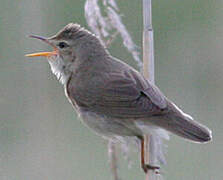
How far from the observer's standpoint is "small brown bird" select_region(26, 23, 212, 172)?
327 cm

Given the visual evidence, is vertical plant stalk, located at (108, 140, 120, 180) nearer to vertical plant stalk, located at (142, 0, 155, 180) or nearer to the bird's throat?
vertical plant stalk, located at (142, 0, 155, 180)

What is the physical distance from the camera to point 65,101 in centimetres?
645

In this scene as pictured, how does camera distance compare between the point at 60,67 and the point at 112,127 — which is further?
the point at 60,67

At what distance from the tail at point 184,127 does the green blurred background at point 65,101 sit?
5.52 ft

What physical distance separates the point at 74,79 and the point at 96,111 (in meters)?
0.31

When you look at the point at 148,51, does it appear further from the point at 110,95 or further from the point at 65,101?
the point at 65,101

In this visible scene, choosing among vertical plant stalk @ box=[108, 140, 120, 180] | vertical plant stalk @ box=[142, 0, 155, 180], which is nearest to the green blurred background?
vertical plant stalk @ box=[142, 0, 155, 180]

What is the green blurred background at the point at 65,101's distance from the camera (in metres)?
5.09

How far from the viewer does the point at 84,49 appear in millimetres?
3670

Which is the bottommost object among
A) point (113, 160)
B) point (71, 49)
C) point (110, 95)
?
point (113, 160)

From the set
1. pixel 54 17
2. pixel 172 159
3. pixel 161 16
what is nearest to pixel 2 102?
pixel 54 17

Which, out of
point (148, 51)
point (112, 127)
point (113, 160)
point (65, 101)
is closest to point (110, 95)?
point (112, 127)

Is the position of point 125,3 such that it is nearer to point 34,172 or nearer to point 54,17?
point 54,17

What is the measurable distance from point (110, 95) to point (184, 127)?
0.46 meters
